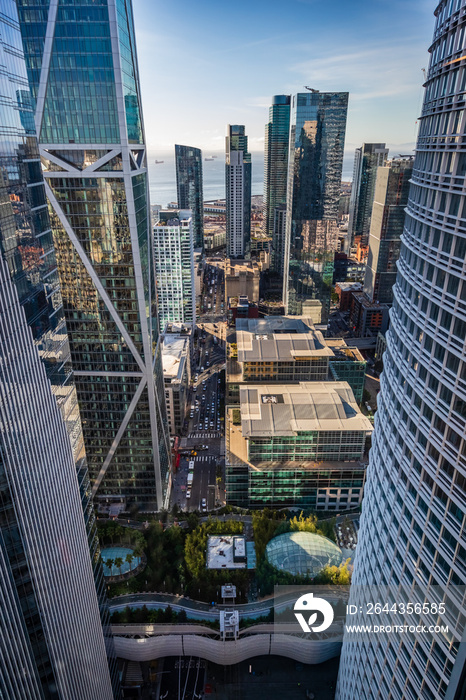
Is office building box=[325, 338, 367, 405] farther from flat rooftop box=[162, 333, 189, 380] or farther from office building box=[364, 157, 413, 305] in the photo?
office building box=[364, 157, 413, 305]

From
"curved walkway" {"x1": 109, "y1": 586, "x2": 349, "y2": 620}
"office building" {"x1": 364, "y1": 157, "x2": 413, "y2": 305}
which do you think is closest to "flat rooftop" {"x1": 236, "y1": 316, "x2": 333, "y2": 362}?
"curved walkway" {"x1": 109, "y1": 586, "x2": 349, "y2": 620}

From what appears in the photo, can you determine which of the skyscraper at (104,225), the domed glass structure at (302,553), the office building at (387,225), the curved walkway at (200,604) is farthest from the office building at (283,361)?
the office building at (387,225)

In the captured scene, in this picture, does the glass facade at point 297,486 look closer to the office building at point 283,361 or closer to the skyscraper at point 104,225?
the skyscraper at point 104,225

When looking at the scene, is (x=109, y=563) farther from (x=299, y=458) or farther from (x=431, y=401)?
(x=431, y=401)

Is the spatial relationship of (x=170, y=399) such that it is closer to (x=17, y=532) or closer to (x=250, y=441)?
(x=250, y=441)

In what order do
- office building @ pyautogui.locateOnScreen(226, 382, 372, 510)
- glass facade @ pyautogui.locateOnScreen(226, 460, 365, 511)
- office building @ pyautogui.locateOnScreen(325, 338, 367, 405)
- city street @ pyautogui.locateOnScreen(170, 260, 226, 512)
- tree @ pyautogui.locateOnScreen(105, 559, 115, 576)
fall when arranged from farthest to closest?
office building @ pyautogui.locateOnScreen(325, 338, 367, 405)
city street @ pyautogui.locateOnScreen(170, 260, 226, 512)
glass facade @ pyautogui.locateOnScreen(226, 460, 365, 511)
office building @ pyautogui.locateOnScreen(226, 382, 372, 510)
tree @ pyautogui.locateOnScreen(105, 559, 115, 576)

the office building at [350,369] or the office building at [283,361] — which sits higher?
the office building at [283,361]

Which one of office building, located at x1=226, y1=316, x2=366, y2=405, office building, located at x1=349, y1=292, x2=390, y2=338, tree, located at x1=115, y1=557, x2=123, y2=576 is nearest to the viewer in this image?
tree, located at x1=115, y1=557, x2=123, y2=576

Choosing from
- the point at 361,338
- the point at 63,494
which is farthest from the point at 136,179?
the point at 361,338
